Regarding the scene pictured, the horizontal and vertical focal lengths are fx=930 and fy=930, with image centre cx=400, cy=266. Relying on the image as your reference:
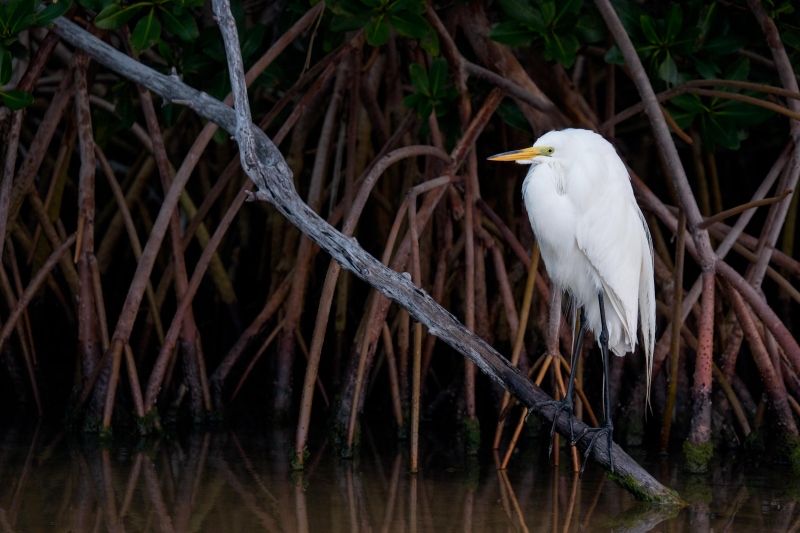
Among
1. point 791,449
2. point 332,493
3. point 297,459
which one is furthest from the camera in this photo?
point 791,449

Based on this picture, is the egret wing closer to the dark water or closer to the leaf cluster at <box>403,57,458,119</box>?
the dark water

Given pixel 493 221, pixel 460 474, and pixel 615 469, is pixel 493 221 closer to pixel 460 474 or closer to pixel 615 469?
pixel 460 474

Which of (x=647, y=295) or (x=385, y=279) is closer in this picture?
(x=385, y=279)

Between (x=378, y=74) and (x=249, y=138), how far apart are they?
218 cm

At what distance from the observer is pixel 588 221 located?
3.11m

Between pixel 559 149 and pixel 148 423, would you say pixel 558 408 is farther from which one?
pixel 148 423

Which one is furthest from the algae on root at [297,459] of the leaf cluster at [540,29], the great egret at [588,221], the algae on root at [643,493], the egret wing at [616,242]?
the leaf cluster at [540,29]

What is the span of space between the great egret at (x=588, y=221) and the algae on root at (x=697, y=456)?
43cm

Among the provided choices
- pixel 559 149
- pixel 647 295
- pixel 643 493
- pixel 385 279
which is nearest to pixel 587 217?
pixel 559 149

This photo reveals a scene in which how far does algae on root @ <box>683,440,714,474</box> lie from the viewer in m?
3.34

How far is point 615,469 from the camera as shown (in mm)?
2801

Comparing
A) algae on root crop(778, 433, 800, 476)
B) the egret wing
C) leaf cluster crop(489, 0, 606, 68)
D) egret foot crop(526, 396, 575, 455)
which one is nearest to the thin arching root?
egret foot crop(526, 396, 575, 455)

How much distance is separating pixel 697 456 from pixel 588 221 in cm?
97

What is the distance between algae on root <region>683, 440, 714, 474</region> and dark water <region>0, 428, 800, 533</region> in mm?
47
